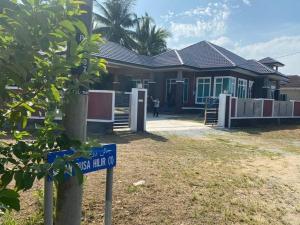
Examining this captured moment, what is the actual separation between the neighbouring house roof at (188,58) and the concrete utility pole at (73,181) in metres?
18.6

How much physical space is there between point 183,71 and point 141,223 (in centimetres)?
2363

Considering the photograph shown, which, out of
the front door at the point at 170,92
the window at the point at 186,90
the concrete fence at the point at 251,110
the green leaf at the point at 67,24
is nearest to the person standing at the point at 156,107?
the front door at the point at 170,92

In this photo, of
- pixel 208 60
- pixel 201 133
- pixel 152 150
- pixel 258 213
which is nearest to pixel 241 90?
pixel 208 60

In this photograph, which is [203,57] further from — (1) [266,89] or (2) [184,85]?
(1) [266,89]

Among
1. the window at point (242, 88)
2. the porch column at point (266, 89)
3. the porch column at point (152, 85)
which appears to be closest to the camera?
the porch column at point (152, 85)

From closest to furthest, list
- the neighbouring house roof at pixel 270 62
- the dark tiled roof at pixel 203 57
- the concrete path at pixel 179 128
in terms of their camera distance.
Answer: the concrete path at pixel 179 128 → the dark tiled roof at pixel 203 57 → the neighbouring house roof at pixel 270 62

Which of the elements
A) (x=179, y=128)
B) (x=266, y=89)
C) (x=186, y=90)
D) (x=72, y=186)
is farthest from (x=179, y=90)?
(x=72, y=186)

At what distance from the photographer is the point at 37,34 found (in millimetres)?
1471

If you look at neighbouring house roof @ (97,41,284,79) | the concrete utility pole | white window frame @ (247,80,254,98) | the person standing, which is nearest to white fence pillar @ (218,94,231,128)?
the person standing

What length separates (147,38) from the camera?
44750 millimetres

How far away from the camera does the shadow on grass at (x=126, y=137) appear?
11.0 m

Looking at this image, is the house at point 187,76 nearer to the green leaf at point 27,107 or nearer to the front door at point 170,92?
the front door at point 170,92

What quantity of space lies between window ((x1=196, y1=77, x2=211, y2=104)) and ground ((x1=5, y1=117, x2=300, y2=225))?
1711 cm

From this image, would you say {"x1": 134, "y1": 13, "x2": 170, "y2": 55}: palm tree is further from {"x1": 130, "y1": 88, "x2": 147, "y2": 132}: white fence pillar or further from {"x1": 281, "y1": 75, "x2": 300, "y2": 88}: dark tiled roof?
{"x1": 130, "y1": 88, "x2": 147, "y2": 132}: white fence pillar
